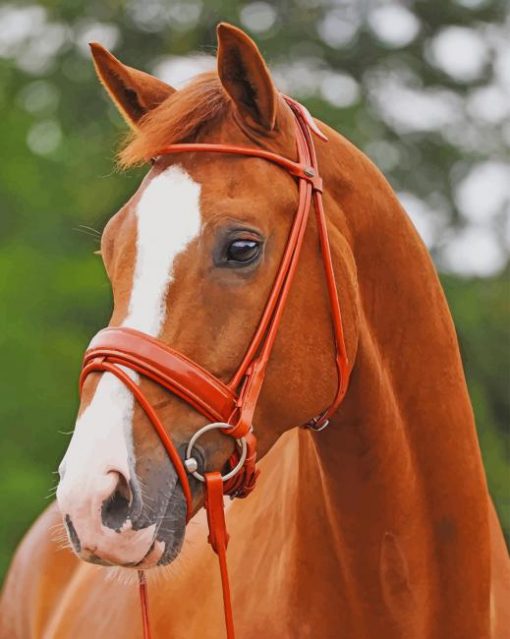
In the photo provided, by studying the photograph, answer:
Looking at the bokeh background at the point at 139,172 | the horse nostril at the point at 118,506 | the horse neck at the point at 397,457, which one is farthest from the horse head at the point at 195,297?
the bokeh background at the point at 139,172

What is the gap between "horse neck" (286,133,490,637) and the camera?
2973mm

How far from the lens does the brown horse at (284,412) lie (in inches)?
98.3

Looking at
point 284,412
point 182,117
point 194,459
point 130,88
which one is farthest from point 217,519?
point 130,88

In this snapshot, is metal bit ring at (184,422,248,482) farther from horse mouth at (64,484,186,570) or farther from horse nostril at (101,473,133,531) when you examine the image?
horse nostril at (101,473,133,531)

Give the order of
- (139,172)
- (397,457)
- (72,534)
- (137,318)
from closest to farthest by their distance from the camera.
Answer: (72,534), (137,318), (397,457), (139,172)

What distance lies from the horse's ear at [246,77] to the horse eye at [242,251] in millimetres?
346

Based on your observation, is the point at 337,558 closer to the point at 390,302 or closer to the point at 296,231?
the point at 390,302

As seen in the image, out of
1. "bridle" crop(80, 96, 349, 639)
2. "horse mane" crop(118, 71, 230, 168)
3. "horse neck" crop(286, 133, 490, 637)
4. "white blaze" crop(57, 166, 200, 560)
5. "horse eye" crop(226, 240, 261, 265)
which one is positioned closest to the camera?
"white blaze" crop(57, 166, 200, 560)

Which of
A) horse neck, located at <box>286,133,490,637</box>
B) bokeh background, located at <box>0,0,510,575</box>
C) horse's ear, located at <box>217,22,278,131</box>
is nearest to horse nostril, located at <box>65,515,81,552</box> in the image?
Answer: horse neck, located at <box>286,133,490,637</box>

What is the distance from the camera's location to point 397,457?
9.80ft

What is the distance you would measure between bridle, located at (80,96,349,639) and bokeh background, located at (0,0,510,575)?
311 inches

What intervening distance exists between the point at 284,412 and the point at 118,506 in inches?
20.4

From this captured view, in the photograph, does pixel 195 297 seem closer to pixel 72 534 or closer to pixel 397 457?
pixel 72 534

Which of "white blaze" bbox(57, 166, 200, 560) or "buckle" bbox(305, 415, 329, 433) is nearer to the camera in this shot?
"white blaze" bbox(57, 166, 200, 560)
